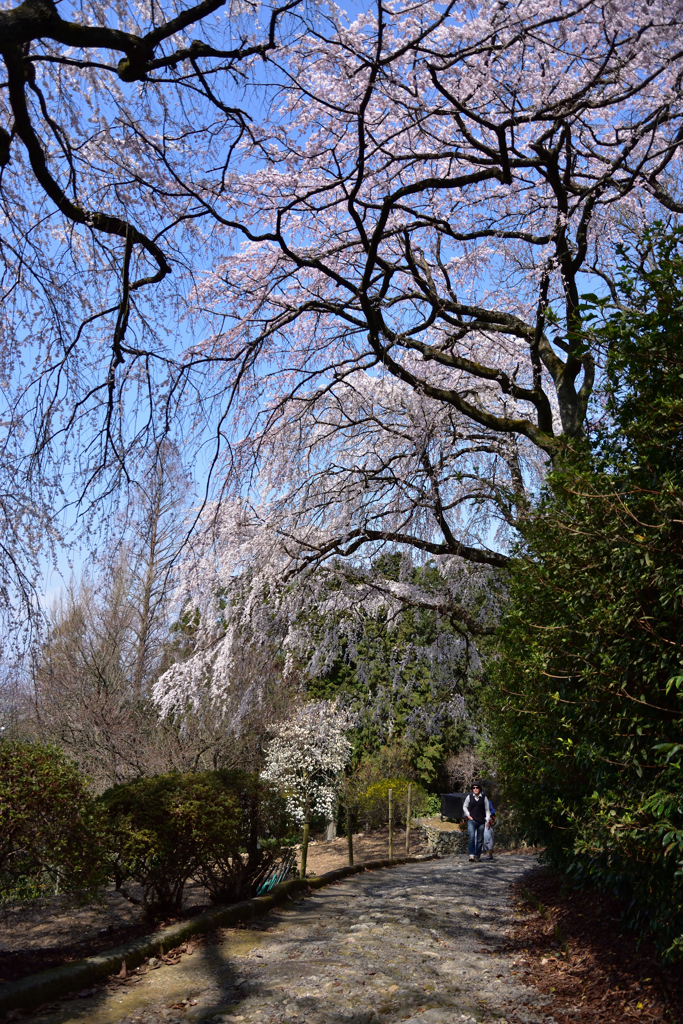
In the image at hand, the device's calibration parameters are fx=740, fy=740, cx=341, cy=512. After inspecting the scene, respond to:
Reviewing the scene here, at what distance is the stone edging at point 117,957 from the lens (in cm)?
457

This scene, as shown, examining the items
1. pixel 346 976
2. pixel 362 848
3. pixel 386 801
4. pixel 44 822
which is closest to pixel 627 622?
pixel 346 976

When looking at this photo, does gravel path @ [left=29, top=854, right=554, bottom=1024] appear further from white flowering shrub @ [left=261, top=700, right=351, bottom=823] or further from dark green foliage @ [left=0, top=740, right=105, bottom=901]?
white flowering shrub @ [left=261, top=700, right=351, bottom=823]

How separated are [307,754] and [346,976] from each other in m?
8.14

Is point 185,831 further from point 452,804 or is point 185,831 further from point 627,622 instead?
point 452,804

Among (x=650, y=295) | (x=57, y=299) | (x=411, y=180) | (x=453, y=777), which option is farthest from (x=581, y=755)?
(x=453, y=777)

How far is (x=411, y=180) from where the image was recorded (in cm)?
895

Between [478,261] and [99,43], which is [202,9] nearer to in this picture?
[99,43]

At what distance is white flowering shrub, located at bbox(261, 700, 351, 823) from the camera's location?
1251 cm

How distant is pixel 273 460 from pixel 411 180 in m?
3.77

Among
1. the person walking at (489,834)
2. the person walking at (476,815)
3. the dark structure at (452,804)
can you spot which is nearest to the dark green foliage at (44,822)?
the person walking at (476,815)

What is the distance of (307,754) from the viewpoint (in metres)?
13.3

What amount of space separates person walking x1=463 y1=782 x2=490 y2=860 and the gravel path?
16.4 ft

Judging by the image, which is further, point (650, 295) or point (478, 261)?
point (478, 261)

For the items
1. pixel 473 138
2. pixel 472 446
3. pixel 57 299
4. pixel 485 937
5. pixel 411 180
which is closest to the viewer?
pixel 57 299
